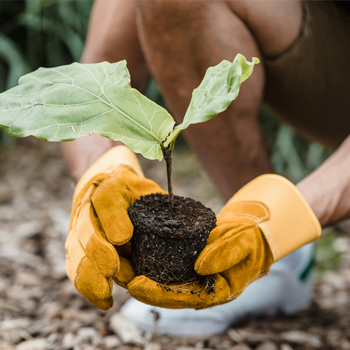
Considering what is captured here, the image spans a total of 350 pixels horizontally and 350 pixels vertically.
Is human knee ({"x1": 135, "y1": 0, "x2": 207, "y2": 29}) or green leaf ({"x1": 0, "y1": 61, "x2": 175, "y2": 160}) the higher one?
human knee ({"x1": 135, "y1": 0, "x2": 207, "y2": 29})

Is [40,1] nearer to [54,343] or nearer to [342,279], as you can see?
[54,343]

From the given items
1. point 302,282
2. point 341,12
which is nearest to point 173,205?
point 302,282

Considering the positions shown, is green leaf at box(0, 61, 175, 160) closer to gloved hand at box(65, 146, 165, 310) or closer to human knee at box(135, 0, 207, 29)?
gloved hand at box(65, 146, 165, 310)

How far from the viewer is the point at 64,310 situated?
3.78ft

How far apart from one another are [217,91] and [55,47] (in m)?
2.42

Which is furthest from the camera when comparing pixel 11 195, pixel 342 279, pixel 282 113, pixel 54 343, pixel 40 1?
pixel 40 1

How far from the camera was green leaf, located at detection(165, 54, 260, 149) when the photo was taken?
2.00 ft

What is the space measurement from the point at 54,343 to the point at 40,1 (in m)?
2.30

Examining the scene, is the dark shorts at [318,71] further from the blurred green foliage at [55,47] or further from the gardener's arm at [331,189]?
the blurred green foliage at [55,47]

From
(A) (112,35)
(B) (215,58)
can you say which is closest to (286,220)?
(B) (215,58)

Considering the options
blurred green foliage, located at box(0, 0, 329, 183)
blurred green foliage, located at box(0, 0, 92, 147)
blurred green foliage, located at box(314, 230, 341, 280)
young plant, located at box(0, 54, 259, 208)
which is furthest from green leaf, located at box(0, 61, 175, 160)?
blurred green foliage, located at box(0, 0, 92, 147)

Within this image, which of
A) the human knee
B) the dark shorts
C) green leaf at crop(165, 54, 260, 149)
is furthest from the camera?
the dark shorts

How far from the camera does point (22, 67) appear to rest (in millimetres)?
2465

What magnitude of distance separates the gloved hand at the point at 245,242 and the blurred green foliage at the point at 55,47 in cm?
163
